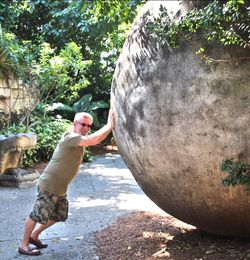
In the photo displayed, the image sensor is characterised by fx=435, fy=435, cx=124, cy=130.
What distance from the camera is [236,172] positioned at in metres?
2.83

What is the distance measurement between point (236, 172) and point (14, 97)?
27.2 feet

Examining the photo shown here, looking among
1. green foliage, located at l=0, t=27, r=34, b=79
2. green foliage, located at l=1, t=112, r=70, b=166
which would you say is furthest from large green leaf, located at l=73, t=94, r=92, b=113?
green foliage, located at l=0, t=27, r=34, b=79

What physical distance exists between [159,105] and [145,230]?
1.63 metres

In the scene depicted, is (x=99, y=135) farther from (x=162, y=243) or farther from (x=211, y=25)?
(x=211, y=25)

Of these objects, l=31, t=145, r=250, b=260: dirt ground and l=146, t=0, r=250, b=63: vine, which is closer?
l=146, t=0, r=250, b=63: vine

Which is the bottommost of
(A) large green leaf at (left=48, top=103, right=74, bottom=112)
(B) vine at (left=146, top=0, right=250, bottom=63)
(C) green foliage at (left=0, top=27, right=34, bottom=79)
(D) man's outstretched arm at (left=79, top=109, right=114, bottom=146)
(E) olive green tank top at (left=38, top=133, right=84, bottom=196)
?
(E) olive green tank top at (left=38, top=133, right=84, bottom=196)

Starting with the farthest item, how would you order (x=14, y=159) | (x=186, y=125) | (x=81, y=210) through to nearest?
(x=14, y=159), (x=81, y=210), (x=186, y=125)

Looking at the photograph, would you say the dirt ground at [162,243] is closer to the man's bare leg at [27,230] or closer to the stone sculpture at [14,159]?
the man's bare leg at [27,230]

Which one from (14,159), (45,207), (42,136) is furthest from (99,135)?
(42,136)

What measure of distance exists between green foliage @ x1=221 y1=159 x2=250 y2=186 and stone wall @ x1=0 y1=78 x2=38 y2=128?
25.3 ft

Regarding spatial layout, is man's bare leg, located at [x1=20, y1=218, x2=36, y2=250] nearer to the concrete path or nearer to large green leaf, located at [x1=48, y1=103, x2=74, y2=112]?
the concrete path

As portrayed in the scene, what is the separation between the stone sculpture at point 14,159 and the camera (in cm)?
786

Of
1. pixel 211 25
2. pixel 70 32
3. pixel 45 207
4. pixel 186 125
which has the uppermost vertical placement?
pixel 70 32

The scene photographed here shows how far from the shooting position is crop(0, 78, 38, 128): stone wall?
32.7ft
